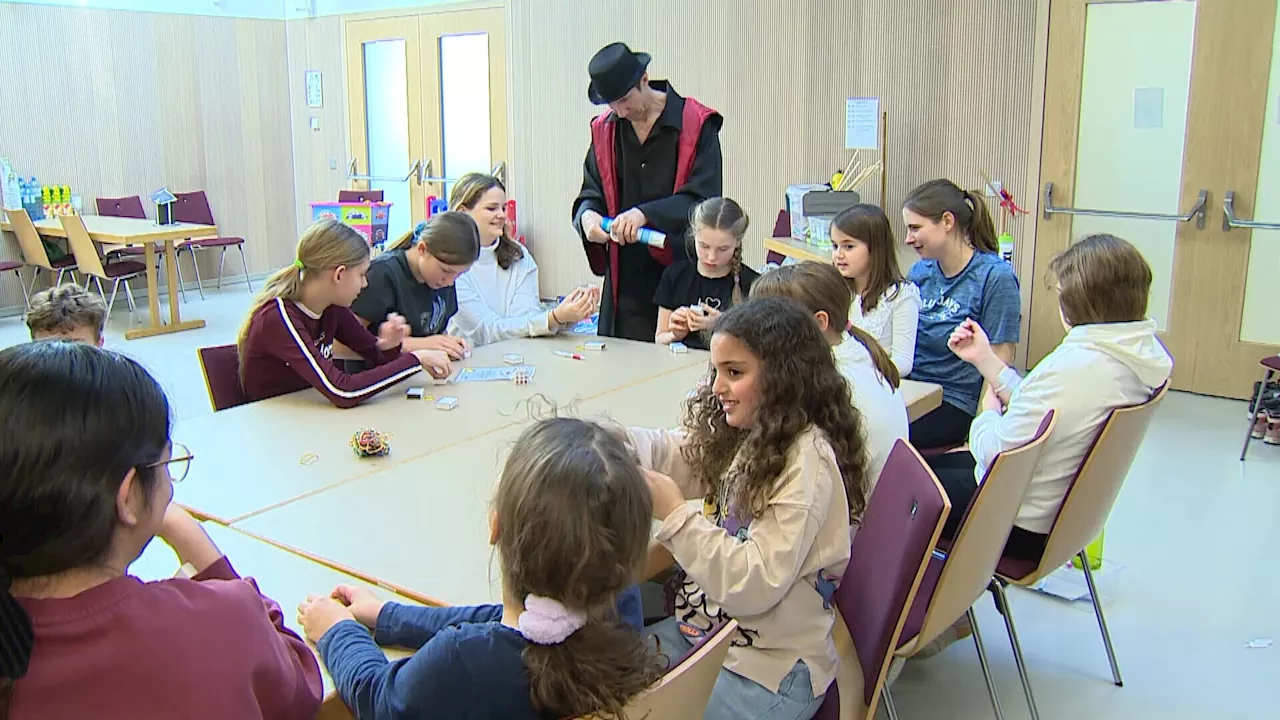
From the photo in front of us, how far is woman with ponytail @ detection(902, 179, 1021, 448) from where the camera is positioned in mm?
3205

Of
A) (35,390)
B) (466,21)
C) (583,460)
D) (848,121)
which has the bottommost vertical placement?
(583,460)

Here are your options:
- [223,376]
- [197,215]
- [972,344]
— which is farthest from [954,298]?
[197,215]

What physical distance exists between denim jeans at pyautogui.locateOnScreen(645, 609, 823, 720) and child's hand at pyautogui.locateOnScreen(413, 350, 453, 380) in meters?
1.41

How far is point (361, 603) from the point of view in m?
1.54

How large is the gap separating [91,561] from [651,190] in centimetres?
295

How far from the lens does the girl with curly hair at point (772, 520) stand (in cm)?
163

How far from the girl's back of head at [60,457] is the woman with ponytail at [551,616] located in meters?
0.38

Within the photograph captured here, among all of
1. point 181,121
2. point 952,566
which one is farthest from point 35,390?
point 181,121

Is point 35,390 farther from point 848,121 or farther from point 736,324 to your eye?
point 848,121

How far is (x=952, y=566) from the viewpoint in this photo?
1.91 metres

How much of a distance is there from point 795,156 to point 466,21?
2.92m

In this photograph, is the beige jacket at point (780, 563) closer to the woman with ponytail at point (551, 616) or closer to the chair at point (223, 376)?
the woman with ponytail at point (551, 616)

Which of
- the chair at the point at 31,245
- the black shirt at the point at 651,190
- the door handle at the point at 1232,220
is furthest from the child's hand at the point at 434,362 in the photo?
the chair at the point at 31,245

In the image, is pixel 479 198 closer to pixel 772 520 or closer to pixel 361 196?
pixel 772 520
